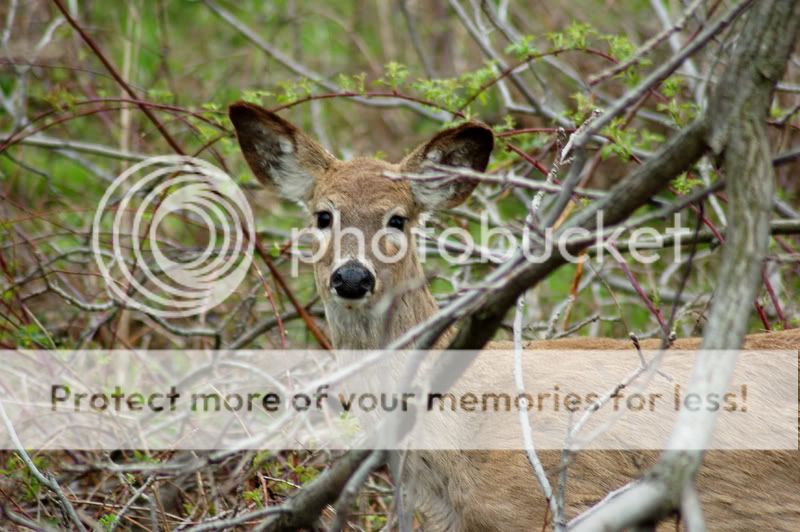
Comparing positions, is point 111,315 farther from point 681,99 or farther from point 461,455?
point 681,99

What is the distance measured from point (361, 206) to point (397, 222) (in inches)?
8.2

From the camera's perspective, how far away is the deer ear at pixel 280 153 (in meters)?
5.45

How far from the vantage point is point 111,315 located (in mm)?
6527

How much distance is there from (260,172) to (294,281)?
2.05 m

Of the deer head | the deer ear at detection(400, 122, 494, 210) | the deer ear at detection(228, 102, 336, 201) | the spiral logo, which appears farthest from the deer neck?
the spiral logo

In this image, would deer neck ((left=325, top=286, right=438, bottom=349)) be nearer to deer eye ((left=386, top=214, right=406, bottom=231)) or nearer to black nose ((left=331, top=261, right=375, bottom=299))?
black nose ((left=331, top=261, right=375, bottom=299))

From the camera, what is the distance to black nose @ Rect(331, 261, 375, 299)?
15.1 ft

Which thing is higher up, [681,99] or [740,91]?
[681,99]

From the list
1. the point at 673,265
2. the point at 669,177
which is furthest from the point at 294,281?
the point at 669,177

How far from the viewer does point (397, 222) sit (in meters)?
5.17

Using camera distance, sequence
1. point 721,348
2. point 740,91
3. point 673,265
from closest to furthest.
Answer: point 721,348 → point 740,91 → point 673,265

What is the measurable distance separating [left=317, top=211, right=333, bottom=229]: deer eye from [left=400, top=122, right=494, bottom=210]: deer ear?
0.50 m

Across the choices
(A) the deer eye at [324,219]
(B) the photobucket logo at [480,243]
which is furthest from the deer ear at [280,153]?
(A) the deer eye at [324,219]

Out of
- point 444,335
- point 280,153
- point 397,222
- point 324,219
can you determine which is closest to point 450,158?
point 397,222
